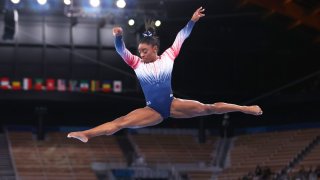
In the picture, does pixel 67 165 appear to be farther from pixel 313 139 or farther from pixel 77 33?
pixel 313 139

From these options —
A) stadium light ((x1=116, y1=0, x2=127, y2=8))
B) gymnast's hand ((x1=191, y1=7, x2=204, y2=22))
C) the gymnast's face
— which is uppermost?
stadium light ((x1=116, y1=0, x2=127, y2=8))

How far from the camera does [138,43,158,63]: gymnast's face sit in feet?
30.5

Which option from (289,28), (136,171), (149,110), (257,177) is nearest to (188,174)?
(136,171)

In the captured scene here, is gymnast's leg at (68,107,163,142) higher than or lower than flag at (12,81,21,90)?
higher

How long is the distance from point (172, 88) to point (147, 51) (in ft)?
68.6

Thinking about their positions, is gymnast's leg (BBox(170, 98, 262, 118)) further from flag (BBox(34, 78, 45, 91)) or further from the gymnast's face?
flag (BBox(34, 78, 45, 91))

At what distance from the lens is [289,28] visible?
29766 millimetres

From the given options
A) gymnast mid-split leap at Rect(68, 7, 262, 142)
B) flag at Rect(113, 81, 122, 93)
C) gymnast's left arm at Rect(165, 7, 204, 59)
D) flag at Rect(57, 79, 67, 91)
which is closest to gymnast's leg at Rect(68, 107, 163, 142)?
gymnast mid-split leap at Rect(68, 7, 262, 142)

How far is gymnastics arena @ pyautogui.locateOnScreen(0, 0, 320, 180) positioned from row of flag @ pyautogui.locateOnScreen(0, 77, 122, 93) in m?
0.06

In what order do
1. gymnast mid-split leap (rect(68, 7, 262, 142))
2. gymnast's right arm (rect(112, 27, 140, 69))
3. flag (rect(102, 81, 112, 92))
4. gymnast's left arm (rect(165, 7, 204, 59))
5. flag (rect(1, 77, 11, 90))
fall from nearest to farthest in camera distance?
gymnast's right arm (rect(112, 27, 140, 69)), gymnast mid-split leap (rect(68, 7, 262, 142)), gymnast's left arm (rect(165, 7, 204, 59)), flag (rect(1, 77, 11, 90)), flag (rect(102, 81, 112, 92))

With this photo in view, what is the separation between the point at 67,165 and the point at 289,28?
40.7 feet

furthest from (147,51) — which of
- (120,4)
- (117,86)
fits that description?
(117,86)

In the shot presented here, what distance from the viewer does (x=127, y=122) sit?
9.10 m

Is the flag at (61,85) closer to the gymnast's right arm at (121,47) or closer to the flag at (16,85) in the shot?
the flag at (16,85)
